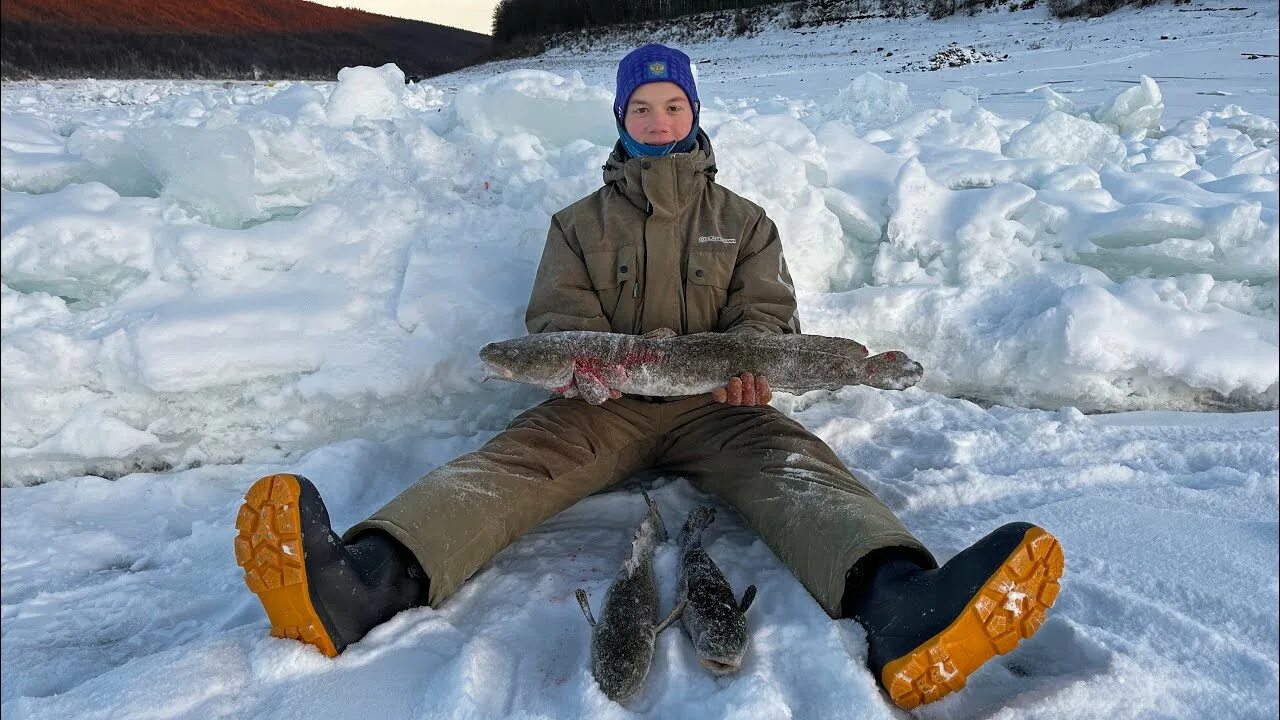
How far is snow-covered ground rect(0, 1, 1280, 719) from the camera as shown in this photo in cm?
163

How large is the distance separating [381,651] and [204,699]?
1.26ft

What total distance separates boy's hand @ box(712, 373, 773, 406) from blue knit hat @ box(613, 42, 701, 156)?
3.43ft

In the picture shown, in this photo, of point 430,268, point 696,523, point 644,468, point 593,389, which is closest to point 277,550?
point 593,389

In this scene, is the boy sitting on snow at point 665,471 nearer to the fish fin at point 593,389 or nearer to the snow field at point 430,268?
the fish fin at point 593,389

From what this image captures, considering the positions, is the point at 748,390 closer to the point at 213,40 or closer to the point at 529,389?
the point at 529,389

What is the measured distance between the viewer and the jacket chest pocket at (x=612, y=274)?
2695 mm

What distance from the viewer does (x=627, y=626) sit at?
1.70 meters

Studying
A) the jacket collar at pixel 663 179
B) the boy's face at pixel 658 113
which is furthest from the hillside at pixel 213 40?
the jacket collar at pixel 663 179

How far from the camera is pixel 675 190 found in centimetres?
271

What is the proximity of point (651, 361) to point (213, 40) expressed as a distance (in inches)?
80.1

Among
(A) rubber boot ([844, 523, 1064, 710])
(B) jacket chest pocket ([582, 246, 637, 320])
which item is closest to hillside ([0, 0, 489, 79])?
(B) jacket chest pocket ([582, 246, 637, 320])

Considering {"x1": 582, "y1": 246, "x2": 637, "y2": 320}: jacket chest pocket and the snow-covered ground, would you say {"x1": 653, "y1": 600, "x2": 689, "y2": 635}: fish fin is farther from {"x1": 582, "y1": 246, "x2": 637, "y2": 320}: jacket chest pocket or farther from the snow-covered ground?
{"x1": 582, "y1": 246, "x2": 637, "y2": 320}: jacket chest pocket

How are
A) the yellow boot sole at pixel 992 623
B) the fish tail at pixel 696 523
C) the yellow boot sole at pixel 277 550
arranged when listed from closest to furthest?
the yellow boot sole at pixel 992 623 < the yellow boot sole at pixel 277 550 < the fish tail at pixel 696 523

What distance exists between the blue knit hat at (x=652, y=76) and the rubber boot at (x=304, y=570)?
6.09 feet
